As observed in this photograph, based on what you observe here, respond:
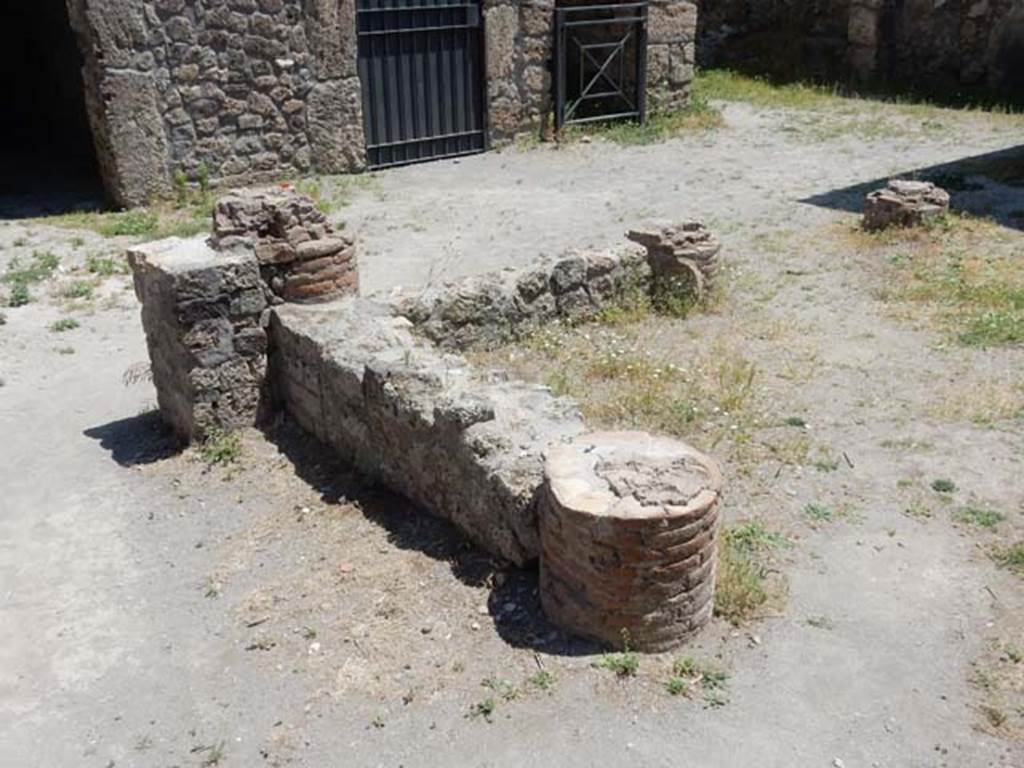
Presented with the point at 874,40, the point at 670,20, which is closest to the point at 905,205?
the point at 670,20

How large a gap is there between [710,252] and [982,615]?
4.09 meters

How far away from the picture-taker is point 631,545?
151 inches

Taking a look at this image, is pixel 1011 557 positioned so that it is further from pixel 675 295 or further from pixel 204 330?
pixel 204 330

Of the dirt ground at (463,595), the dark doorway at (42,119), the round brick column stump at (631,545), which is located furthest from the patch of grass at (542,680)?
the dark doorway at (42,119)

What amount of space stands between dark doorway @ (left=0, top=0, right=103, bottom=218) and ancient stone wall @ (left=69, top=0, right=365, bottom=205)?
956mm

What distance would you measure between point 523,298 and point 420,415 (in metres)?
2.52

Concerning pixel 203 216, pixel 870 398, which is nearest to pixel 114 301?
pixel 203 216

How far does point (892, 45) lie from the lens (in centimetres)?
1669

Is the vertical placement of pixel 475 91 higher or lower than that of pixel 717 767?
higher

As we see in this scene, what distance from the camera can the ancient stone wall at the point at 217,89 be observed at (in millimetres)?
10227

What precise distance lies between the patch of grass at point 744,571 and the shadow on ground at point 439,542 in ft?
1.91

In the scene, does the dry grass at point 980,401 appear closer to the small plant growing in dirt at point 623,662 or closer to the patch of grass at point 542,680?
the small plant growing in dirt at point 623,662

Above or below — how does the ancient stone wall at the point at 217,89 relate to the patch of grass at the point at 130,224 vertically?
above

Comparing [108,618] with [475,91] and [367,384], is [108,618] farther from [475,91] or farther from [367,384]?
[475,91]
